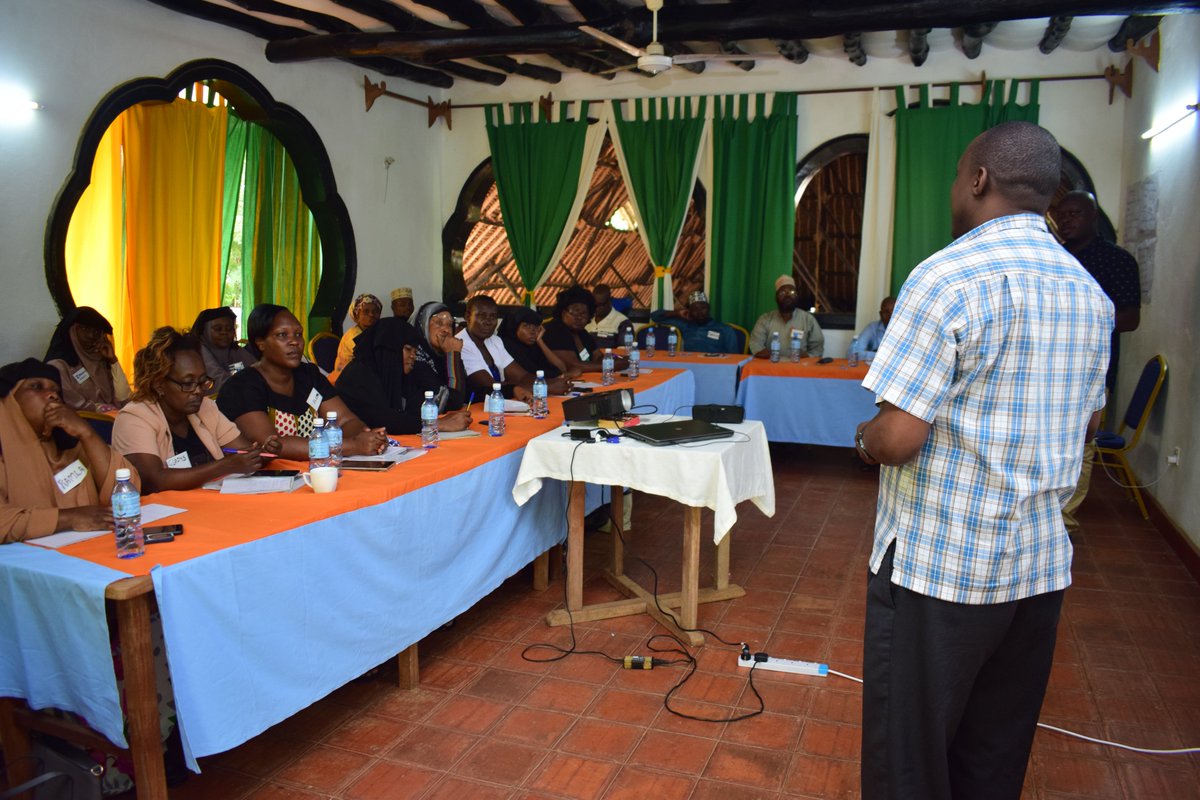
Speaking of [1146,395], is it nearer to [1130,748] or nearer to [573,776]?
[1130,748]

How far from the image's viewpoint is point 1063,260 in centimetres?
147

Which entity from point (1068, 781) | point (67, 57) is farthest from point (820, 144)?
point (1068, 781)

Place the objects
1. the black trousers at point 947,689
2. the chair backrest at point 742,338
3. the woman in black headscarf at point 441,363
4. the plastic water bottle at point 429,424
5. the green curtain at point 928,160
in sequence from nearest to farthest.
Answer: the black trousers at point 947,689
the plastic water bottle at point 429,424
the woman in black headscarf at point 441,363
the green curtain at point 928,160
the chair backrest at point 742,338

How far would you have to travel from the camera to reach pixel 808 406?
5824 mm

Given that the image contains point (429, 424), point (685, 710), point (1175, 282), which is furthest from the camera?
point (1175, 282)

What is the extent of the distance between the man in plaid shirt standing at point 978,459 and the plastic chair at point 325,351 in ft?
16.7

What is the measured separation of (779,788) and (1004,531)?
3.64 ft

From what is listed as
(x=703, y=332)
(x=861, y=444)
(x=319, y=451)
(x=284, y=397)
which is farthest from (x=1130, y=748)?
(x=703, y=332)

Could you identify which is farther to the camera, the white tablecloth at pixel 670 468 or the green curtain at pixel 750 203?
the green curtain at pixel 750 203

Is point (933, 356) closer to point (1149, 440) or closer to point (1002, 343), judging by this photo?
point (1002, 343)

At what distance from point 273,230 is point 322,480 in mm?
5460

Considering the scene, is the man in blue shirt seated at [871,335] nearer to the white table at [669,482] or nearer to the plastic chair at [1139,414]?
the plastic chair at [1139,414]

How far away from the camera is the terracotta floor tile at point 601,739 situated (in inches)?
95.5

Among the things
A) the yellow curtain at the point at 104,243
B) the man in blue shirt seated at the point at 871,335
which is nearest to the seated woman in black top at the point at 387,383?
the yellow curtain at the point at 104,243
